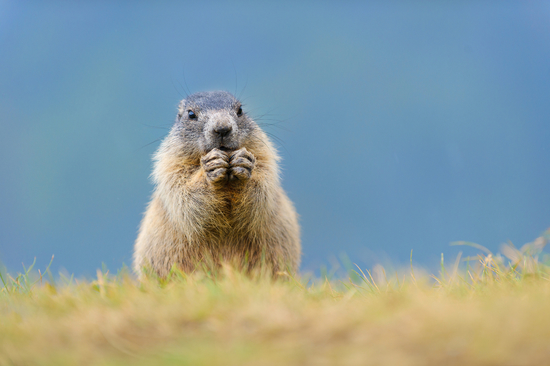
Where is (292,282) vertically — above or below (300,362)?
above

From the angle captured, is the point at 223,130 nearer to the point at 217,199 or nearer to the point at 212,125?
the point at 212,125

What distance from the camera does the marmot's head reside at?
383 cm

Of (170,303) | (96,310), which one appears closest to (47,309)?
(96,310)

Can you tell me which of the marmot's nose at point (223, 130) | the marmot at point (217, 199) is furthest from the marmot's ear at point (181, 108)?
the marmot's nose at point (223, 130)

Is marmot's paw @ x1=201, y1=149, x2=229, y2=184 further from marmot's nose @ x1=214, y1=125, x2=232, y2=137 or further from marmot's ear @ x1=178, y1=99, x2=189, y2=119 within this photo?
marmot's ear @ x1=178, y1=99, x2=189, y2=119

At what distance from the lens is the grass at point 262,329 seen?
153 cm

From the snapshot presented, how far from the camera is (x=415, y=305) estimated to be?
1.93 metres

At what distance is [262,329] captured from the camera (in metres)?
1.78

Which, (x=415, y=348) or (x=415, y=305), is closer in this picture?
(x=415, y=348)

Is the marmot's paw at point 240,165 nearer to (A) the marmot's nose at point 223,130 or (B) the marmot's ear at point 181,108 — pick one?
(A) the marmot's nose at point 223,130

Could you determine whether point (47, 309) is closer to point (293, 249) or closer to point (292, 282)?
point (292, 282)

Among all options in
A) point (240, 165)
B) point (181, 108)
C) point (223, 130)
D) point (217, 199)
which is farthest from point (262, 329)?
point (181, 108)

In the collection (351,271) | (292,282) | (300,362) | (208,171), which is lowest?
(300,362)

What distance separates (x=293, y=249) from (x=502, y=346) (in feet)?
8.95
